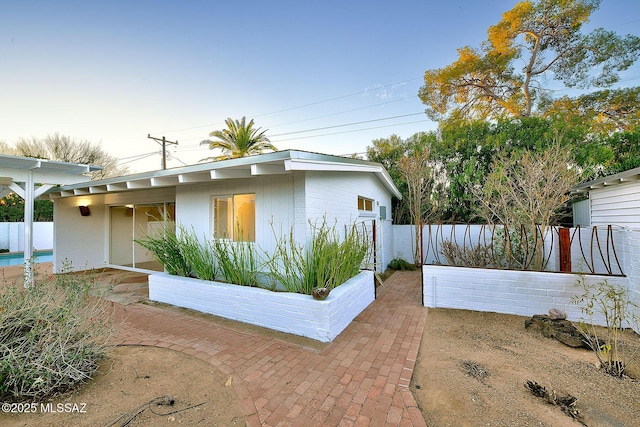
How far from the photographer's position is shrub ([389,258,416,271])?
10.1m

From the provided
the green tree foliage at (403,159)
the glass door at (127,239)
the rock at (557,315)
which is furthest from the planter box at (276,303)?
the green tree foliage at (403,159)

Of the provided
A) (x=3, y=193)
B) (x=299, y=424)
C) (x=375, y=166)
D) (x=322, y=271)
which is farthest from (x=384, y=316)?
(x=3, y=193)

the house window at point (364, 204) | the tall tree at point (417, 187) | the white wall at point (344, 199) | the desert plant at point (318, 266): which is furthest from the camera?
the tall tree at point (417, 187)

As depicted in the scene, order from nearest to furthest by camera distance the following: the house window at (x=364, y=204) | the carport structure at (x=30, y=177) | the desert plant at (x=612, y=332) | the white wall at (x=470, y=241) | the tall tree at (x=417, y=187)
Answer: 1. the desert plant at (x=612, y=332)
2. the white wall at (x=470, y=241)
3. the carport structure at (x=30, y=177)
4. the house window at (x=364, y=204)
5. the tall tree at (x=417, y=187)

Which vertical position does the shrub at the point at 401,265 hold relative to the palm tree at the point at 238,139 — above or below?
below

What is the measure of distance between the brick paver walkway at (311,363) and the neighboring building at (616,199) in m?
6.65

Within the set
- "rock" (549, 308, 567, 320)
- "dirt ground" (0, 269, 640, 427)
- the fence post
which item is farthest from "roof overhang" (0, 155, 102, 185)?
the fence post

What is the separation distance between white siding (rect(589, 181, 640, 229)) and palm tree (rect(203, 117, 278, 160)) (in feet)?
54.1

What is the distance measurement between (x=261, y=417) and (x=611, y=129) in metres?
17.8

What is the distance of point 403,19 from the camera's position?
992cm

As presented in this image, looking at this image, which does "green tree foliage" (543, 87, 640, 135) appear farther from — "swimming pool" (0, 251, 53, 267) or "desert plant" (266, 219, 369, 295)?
"swimming pool" (0, 251, 53, 267)

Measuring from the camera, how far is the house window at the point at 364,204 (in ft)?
27.5

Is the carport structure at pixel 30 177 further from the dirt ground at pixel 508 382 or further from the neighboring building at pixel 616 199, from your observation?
the neighboring building at pixel 616 199

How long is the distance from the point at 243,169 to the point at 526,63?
53.8ft
